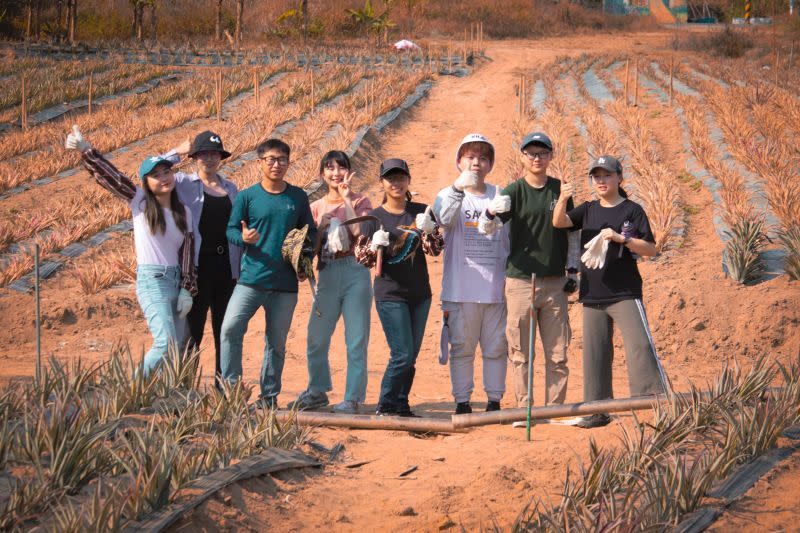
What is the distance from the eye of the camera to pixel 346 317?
6.77 metres

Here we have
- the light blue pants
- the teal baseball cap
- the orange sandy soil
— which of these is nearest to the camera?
the orange sandy soil

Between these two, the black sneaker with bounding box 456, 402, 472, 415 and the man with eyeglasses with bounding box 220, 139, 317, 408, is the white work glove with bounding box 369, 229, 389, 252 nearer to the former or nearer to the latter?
the man with eyeglasses with bounding box 220, 139, 317, 408

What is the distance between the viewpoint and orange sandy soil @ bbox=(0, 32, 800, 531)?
16.2 feet

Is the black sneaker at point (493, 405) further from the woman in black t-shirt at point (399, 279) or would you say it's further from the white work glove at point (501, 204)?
the white work glove at point (501, 204)

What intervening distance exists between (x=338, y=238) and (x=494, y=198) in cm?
105

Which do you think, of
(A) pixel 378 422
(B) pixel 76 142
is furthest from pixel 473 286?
(B) pixel 76 142

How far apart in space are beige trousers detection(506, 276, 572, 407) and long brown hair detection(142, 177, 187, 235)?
2.16m

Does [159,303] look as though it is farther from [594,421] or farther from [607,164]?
[607,164]

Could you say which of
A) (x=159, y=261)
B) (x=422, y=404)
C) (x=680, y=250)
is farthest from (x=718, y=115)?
(x=159, y=261)

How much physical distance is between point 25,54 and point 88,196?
1909 cm

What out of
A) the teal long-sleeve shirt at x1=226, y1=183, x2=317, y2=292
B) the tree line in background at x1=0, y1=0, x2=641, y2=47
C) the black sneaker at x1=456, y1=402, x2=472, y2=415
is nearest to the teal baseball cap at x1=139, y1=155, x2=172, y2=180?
the teal long-sleeve shirt at x1=226, y1=183, x2=317, y2=292

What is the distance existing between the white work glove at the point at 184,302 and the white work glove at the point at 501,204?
6.53 ft

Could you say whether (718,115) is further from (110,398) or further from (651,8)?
(651,8)

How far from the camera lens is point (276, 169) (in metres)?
6.57
